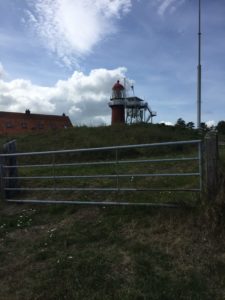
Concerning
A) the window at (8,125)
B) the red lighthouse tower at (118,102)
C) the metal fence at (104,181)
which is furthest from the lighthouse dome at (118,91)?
the metal fence at (104,181)

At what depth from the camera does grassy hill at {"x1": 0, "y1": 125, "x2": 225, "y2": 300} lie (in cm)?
454

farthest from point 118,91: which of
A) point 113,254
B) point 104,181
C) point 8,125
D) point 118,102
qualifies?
point 113,254

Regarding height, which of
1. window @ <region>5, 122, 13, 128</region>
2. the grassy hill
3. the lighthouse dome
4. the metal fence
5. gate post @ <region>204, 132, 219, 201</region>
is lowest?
the grassy hill

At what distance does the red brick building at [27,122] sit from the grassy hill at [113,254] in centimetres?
5338

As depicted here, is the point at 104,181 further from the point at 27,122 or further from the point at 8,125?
the point at 27,122

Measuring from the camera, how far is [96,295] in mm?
4453

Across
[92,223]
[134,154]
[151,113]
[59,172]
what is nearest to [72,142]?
[134,154]

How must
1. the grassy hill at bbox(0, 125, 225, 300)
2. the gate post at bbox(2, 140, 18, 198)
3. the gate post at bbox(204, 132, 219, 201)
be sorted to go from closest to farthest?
the grassy hill at bbox(0, 125, 225, 300) < the gate post at bbox(204, 132, 219, 201) < the gate post at bbox(2, 140, 18, 198)

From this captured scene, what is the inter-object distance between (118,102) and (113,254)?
134ft

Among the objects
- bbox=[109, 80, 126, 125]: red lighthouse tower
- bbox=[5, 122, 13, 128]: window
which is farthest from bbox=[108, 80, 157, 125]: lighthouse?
bbox=[5, 122, 13, 128]: window

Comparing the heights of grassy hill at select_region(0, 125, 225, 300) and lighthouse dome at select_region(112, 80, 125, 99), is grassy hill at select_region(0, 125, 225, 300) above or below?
below

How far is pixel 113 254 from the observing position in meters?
5.43

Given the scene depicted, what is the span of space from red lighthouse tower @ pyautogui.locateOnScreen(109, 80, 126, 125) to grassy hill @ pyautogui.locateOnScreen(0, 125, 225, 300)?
3870 centimetres

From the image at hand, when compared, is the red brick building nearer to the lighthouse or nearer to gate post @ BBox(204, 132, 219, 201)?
the lighthouse
